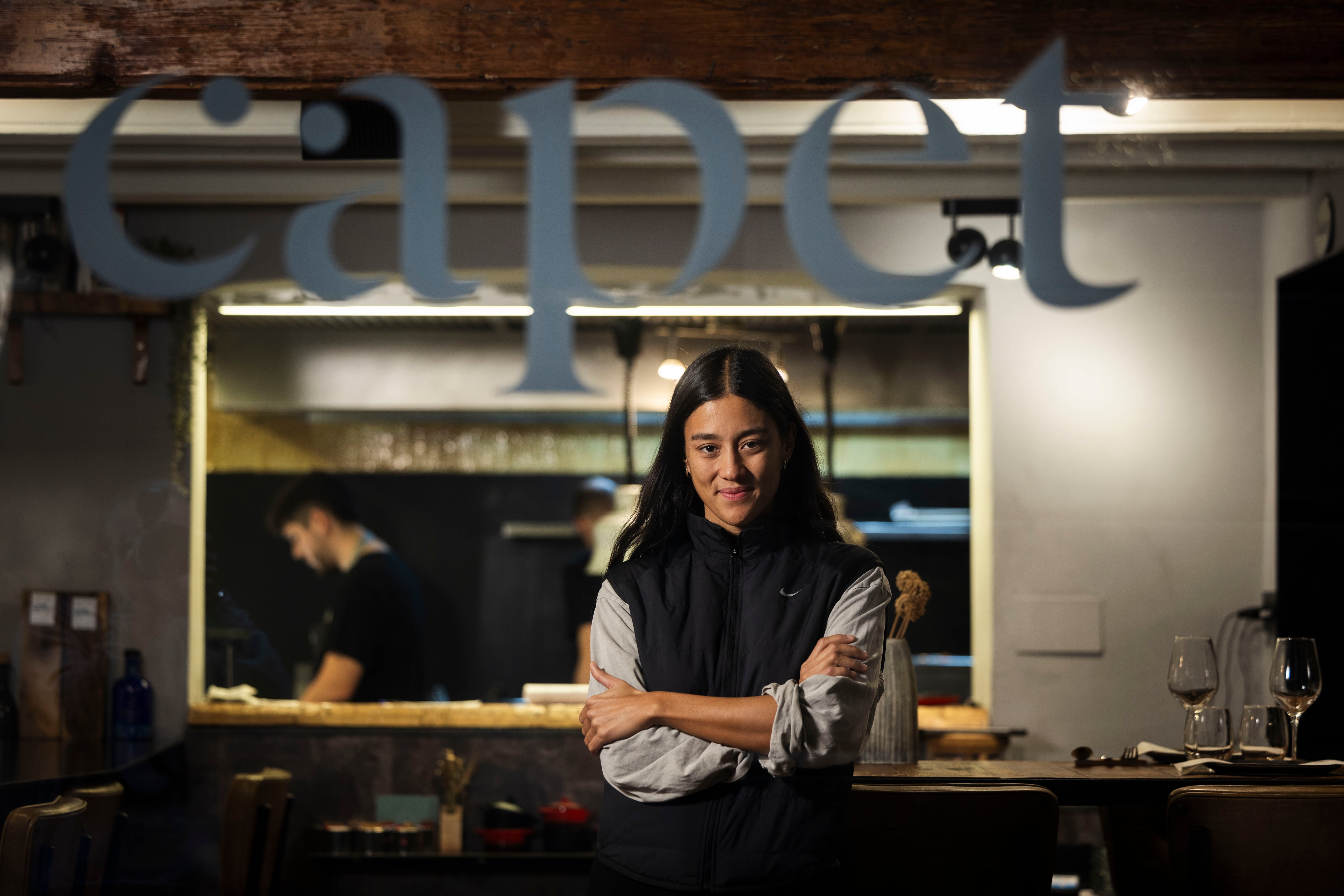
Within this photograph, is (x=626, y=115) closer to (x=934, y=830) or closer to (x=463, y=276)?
(x=463, y=276)

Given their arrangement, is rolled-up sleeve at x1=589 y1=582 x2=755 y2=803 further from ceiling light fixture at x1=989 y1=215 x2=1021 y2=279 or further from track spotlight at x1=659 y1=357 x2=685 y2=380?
ceiling light fixture at x1=989 y1=215 x2=1021 y2=279

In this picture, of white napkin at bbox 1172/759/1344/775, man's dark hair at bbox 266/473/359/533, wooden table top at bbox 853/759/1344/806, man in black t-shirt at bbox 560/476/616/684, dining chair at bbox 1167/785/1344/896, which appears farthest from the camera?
man in black t-shirt at bbox 560/476/616/684

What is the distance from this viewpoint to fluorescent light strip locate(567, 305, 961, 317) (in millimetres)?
2682

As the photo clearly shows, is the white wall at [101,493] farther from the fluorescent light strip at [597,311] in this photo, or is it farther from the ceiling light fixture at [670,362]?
the ceiling light fixture at [670,362]

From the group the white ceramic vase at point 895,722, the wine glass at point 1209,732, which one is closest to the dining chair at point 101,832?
the white ceramic vase at point 895,722

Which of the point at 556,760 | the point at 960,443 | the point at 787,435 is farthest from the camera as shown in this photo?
the point at 960,443

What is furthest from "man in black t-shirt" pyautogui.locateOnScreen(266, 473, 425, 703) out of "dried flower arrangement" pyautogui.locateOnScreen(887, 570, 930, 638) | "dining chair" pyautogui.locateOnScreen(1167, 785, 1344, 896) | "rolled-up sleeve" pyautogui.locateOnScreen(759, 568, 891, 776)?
"dining chair" pyautogui.locateOnScreen(1167, 785, 1344, 896)

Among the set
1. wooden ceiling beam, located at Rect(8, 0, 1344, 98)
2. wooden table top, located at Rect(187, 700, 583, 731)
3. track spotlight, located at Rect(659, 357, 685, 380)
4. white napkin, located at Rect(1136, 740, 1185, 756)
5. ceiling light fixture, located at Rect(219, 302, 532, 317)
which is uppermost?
wooden ceiling beam, located at Rect(8, 0, 1344, 98)

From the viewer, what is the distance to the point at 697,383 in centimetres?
190

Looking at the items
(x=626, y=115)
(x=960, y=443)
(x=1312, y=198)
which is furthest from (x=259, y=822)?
(x=960, y=443)

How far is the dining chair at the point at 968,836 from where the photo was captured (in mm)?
1960

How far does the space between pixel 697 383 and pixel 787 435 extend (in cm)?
18

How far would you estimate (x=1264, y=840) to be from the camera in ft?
6.55

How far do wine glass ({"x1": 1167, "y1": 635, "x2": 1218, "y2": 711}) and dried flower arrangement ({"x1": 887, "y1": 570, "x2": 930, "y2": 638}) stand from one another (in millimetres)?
544
